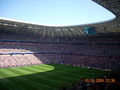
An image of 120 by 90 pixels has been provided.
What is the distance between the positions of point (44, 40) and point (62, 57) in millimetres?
12523

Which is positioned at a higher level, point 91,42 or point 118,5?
point 118,5

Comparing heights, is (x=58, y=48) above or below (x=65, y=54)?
above

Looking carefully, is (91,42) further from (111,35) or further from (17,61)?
(17,61)

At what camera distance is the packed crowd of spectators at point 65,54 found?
138 ft

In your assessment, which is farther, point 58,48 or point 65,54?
point 58,48

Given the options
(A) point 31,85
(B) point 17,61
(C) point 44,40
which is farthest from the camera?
(C) point 44,40

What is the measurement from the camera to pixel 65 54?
178ft

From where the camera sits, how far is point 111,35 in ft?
164

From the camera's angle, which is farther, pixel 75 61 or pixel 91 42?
pixel 91 42

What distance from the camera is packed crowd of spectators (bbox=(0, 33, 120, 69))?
138 ft

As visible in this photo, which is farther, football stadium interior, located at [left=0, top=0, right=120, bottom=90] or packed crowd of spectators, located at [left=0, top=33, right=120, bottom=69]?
packed crowd of spectators, located at [left=0, top=33, right=120, bottom=69]

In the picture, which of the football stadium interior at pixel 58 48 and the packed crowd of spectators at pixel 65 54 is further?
the packed crowd of spectators at pixel 65 54

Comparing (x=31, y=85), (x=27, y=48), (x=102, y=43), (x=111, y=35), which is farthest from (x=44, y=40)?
(x=31, y=85)

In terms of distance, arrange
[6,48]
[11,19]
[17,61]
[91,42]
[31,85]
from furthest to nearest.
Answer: [91,42] → [6,48] → [17,61] → [11,19] → [31,85]
